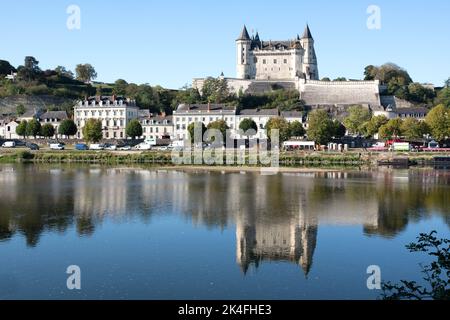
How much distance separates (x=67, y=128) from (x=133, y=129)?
625 centimetres

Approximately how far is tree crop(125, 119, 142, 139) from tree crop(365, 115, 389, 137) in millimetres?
20410

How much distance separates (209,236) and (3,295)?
6439mm

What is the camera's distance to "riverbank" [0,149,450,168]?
39250 millimetres

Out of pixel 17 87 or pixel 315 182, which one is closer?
pixel 315 182

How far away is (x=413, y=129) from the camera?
157ft

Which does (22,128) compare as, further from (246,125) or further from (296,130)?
(296,130)

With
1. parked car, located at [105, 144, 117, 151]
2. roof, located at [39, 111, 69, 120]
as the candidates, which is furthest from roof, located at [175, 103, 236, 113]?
roof, located at [39, 111, 69, 120]

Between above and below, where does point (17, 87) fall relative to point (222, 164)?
above

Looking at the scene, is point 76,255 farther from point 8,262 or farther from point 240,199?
point 240,199

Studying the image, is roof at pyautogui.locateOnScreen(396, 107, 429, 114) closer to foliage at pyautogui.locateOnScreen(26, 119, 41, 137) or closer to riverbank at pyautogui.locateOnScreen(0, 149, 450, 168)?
riverbank at pyautogui.locateOnScreen(0, 149, 450, 168)

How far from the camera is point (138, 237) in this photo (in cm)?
1559

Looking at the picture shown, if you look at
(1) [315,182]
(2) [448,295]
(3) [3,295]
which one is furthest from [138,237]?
(1) [315,182]

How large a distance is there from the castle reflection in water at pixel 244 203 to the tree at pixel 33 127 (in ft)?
70.4

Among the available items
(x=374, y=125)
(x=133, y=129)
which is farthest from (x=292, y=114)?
(x=133, y=129)
